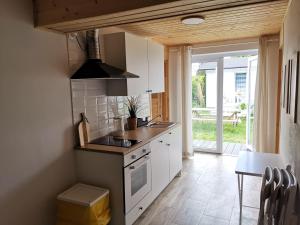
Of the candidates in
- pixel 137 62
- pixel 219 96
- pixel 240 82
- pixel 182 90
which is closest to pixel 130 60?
pixel 137 62

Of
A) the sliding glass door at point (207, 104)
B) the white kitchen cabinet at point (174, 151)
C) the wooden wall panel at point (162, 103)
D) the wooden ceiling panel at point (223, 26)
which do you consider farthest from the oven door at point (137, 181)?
the sliding glass door at point (207, 104)

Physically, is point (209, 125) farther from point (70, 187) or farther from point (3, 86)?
point (3, 86)

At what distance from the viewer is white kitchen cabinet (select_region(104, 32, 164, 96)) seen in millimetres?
2752

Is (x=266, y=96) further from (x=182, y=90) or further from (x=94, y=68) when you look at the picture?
(x=94, y=68)

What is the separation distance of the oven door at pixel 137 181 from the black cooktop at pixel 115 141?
208 mm

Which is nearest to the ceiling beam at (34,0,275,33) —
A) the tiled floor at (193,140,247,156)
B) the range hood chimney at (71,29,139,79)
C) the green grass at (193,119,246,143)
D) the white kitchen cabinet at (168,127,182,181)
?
the range hood chimney at (71,29,139,79)

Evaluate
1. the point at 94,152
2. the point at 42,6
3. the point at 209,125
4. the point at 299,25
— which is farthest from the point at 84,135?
the point at 209,125

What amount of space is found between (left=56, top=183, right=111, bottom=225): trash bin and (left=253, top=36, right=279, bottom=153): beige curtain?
3066mm

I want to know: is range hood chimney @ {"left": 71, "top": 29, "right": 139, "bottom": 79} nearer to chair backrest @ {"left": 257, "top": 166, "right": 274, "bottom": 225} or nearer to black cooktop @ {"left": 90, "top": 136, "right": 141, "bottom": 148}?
black cooktop @ {"left": 90, "top": 136, "right": 141, "bottom": 148}

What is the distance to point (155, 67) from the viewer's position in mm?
3568

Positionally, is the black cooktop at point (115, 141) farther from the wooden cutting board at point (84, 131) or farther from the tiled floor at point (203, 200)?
the tiled floor at point (203, 200)

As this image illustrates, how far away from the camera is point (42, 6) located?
2.00 m

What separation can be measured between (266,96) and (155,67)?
2.06 metres

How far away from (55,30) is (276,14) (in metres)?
2.58
